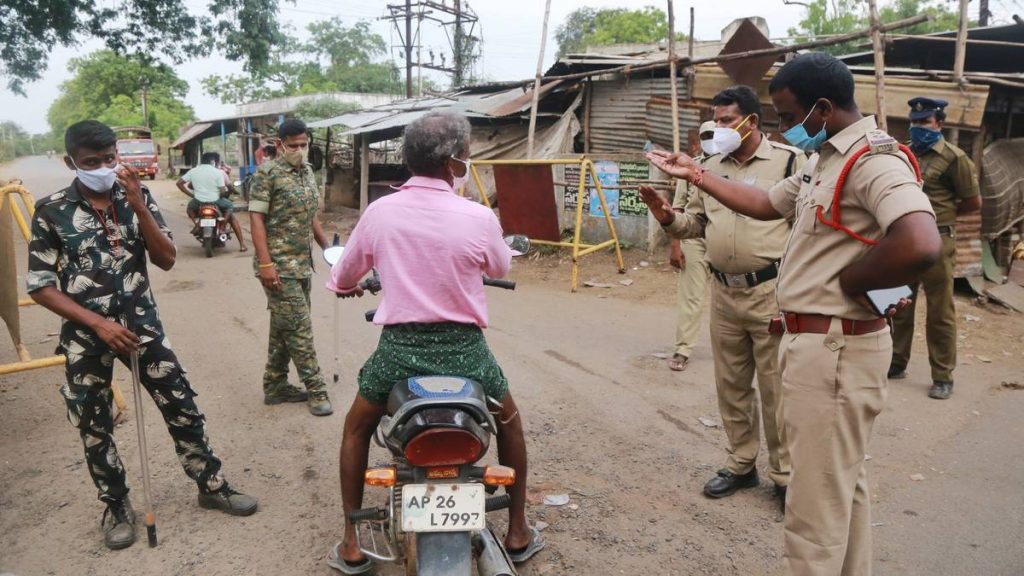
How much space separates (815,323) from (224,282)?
28.7 feet

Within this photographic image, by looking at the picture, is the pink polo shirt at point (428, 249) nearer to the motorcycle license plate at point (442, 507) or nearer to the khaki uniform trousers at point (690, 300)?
the motorcycle license plate at point (442, 507)

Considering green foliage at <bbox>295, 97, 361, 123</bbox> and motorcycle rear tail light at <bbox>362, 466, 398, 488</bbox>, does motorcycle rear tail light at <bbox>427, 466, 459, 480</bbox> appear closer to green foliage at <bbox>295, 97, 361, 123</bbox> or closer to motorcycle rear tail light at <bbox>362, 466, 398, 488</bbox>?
motorcycle rear tail light at <bbox>362, 466, 398, 488</bbox>

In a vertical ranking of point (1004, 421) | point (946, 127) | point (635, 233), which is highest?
point (946, 127)

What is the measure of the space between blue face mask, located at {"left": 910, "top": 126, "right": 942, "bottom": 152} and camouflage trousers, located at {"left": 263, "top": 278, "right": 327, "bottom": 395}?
4.33 metres

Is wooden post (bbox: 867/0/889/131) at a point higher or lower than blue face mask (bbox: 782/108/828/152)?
higher

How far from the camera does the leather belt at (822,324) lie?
7.39 feet

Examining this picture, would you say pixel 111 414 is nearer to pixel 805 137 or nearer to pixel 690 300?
pixel 805 137

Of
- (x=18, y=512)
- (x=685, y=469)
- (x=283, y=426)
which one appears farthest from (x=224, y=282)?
(x=685, y=469)

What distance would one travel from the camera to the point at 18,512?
3551mm

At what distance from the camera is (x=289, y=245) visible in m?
4.72

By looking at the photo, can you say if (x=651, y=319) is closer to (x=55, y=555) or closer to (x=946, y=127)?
(x=946, y=127)

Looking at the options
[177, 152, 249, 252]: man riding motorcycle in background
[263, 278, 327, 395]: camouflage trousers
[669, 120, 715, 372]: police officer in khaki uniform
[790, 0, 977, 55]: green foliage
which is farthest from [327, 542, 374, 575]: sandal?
[790, 0, 977, 55]: green foliage

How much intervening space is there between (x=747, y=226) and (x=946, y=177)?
261 centimetres

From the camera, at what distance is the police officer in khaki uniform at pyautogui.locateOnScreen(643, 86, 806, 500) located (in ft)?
11.3
